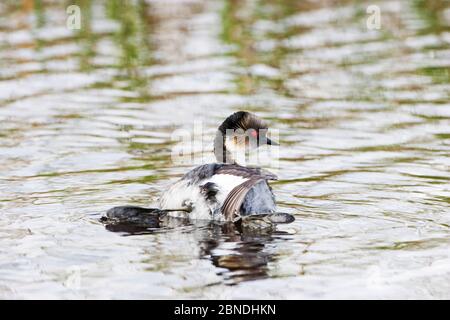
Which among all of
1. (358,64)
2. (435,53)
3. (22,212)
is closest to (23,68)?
(358,64)

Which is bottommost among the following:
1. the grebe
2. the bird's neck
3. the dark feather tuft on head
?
the grebe

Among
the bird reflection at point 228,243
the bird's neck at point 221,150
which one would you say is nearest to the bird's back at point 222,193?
the bird reflection at point 228,243

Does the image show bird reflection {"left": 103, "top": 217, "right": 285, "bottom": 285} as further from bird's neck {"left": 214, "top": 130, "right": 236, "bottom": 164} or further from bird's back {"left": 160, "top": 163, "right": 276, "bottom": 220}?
bird's neck {"left": 214, "top": 130, "right": 236, "bottom": 164}

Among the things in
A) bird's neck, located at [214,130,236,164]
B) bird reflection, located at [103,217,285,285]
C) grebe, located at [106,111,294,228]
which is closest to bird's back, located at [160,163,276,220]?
grebe, located at [106,111,294,228]

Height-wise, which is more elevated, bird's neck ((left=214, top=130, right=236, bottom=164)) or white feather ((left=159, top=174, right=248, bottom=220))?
bird's neck ((left=214, top=130, right=236, bottom=164))

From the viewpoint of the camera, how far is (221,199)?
876 cm

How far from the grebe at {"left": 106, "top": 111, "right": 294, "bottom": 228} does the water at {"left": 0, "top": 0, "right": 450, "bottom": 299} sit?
192mm

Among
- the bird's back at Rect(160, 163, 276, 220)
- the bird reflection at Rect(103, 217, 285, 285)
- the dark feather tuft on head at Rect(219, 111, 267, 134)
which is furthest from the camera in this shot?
the dark feather tuft on head at Rect(219, 111, 267, 134)

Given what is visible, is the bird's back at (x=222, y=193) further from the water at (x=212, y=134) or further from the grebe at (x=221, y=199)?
the water at (x=212, y=134)

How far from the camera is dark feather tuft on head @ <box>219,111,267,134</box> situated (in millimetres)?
9469

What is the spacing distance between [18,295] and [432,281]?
2.72 meters

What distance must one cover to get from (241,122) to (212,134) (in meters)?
3.25

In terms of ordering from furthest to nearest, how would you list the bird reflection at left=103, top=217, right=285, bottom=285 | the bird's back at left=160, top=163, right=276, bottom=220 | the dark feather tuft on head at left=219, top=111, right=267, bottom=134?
the dark feather tuft on head at left=219, top=111, right=267, bottom=134 → the bird's back at left=160, top=163, right=276, bottom=220 → the bird reflection at left=103, top=217, right=285, bottom=285

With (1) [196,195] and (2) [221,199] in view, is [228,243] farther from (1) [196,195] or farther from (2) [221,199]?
(1) [196,195]
